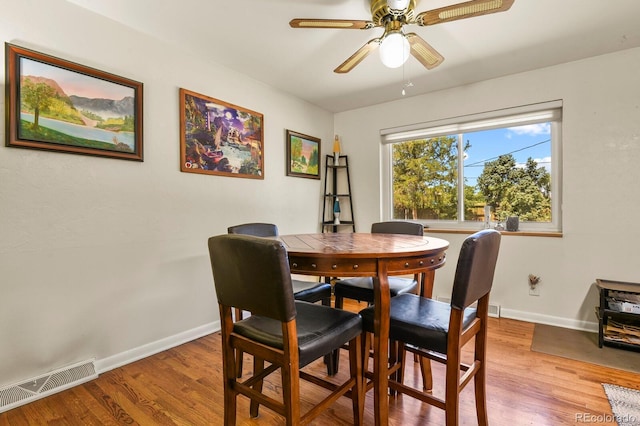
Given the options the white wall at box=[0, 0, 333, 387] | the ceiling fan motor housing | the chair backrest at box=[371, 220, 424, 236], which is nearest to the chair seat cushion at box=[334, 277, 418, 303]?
the chair backrest at box=[371, 220, 424, 236]

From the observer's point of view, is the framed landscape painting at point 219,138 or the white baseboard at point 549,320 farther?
the white baseboard at point 549,320

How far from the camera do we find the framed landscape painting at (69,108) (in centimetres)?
167

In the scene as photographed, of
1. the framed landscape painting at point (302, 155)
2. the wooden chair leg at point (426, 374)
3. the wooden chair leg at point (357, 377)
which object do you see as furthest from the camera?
the framed landscape painting at point (302, 155)

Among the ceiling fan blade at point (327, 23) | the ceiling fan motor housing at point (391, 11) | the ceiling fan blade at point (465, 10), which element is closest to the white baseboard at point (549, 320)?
the ceiling fan blade at point (465, 10)

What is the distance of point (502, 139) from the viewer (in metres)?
3.05

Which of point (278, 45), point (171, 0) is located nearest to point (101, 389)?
point (171, 0)

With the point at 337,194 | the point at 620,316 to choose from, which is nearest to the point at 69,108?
the point at 337,194

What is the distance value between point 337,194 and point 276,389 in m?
2.60

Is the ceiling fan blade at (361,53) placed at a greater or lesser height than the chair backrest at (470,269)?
greater

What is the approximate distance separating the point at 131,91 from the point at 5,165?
84 cm

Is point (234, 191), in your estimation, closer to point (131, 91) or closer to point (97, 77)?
point (131, 91)

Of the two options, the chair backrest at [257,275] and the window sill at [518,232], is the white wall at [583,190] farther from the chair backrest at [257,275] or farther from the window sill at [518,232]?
the chair backrest at [257,275]

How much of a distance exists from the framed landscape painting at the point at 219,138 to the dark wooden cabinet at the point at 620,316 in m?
2.98

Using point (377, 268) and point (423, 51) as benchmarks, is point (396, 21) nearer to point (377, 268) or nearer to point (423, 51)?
point (423, 51)
